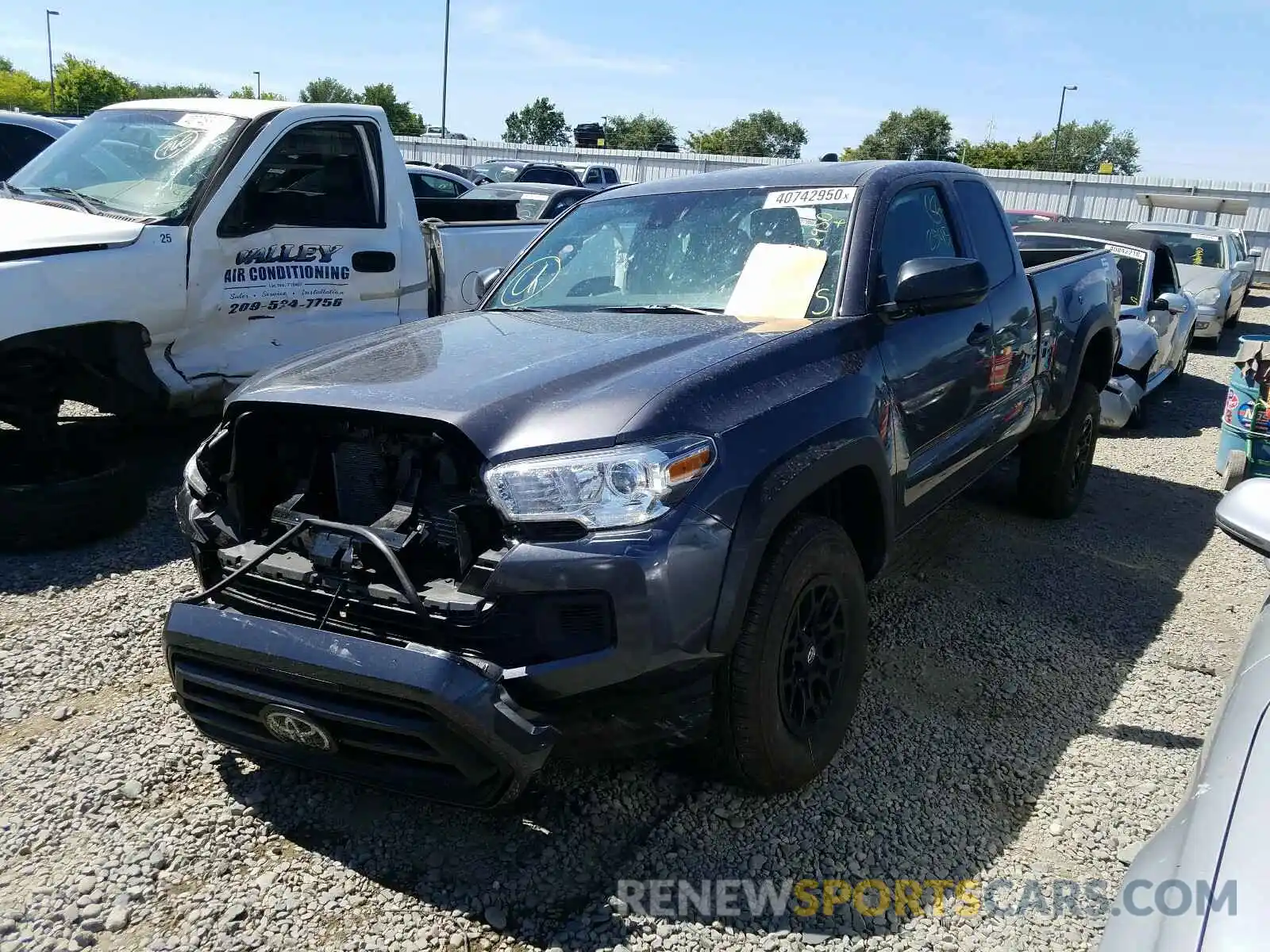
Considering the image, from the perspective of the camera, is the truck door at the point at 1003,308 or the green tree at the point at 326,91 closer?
the truck door at the point at 1003,308

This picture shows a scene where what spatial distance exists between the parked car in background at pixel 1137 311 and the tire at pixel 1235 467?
1385mm

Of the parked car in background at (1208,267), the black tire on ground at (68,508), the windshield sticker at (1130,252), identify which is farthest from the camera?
the parked car in background at (1208,267)

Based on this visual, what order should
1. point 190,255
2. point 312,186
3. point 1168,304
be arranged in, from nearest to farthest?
point 190,255, point 312,186, point 1168,304

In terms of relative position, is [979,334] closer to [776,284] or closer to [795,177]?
[795,177]

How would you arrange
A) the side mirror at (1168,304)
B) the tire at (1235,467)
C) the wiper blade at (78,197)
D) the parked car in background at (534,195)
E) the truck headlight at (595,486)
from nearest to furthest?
the truck headlight at (595,486) < the wiper blade at (78,197) < the tire at (1235,467) < the side mirror at (1168,304) < the parked car in background at (534,195)

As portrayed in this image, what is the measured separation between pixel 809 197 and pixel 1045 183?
31010 millimetres

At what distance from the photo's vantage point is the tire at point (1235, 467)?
6.38 m

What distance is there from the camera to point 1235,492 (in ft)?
7.47

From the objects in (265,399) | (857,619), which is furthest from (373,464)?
(857,619)

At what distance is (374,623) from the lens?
253cm

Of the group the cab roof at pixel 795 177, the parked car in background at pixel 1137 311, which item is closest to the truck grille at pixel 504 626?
the cab roof at pixel 795 177

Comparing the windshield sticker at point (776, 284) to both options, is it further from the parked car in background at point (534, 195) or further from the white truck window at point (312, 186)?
the parked car in background at point (534, 195)

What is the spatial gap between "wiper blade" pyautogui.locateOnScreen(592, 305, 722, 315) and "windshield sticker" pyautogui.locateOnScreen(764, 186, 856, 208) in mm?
554

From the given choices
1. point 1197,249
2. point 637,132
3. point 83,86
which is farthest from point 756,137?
point 1197,249
